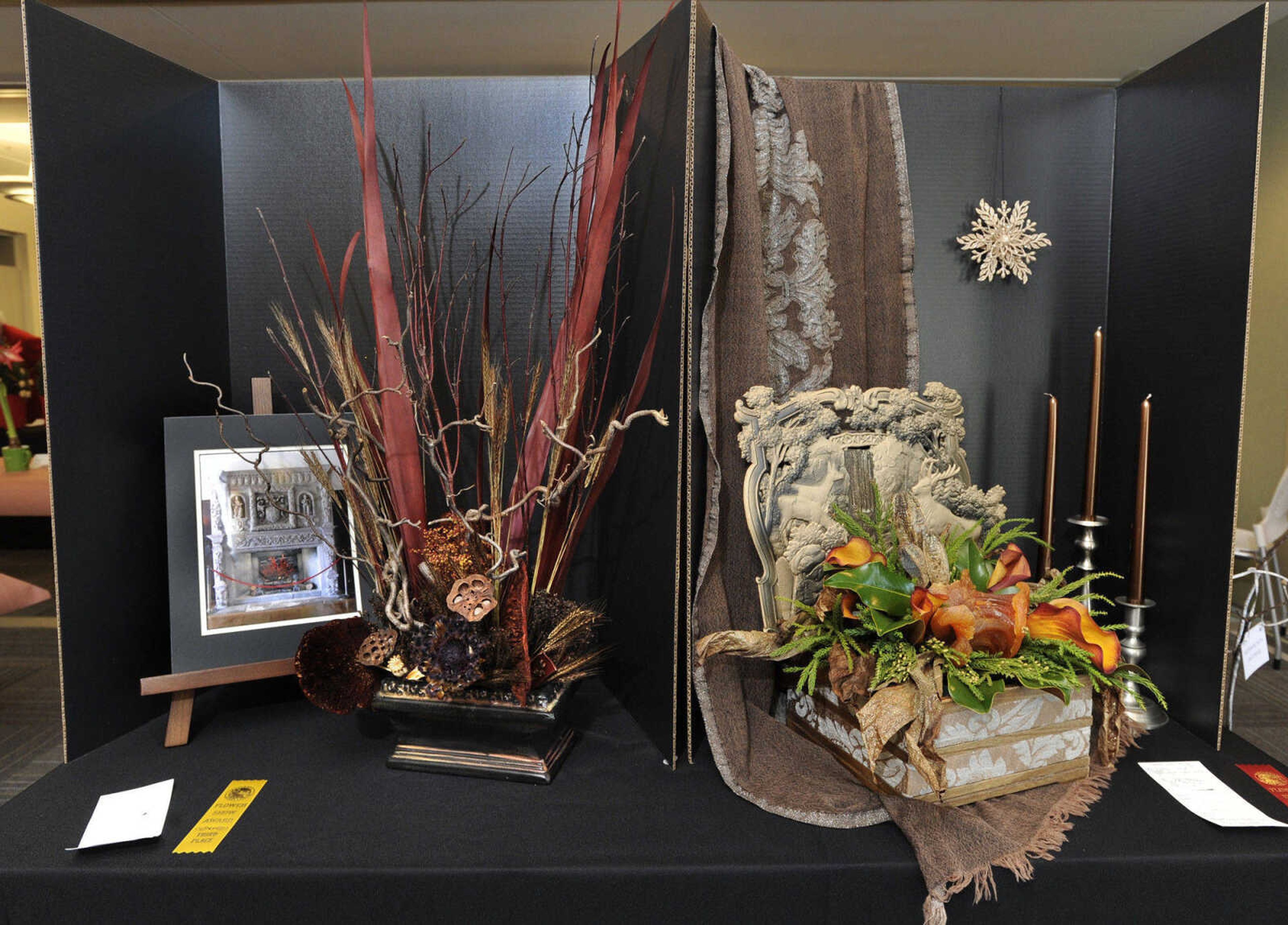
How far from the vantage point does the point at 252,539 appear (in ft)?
5.35

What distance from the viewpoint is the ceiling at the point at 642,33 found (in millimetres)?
3590

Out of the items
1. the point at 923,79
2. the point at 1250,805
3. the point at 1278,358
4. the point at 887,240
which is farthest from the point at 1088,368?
the point at 923,79

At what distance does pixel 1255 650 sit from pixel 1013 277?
897mm

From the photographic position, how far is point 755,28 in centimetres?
380

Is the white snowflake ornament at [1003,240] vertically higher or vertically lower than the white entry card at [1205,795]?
higher

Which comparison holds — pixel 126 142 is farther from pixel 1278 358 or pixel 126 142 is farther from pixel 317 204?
pixel 1278 358

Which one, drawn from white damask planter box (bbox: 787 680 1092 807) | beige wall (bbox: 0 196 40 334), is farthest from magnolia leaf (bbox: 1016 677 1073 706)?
beige wall (bbox: 0 196 40 334)

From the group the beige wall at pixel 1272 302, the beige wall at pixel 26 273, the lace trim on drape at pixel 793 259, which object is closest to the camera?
the lace trim on drape at pixel 793 259

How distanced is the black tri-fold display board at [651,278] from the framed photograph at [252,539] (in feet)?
0.38

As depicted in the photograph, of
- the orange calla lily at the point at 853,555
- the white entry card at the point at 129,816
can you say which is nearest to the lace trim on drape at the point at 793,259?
the orange calla lily at the point at 853,555

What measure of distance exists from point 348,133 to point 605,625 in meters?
1.19

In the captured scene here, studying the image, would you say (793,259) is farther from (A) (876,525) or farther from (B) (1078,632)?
(B) (1078,632)

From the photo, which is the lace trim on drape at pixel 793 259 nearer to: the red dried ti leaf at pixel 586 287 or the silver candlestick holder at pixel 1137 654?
the red dried ti leaf at pixel 586 287

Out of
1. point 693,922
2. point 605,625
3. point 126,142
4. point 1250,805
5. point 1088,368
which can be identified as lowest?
point 693,922
